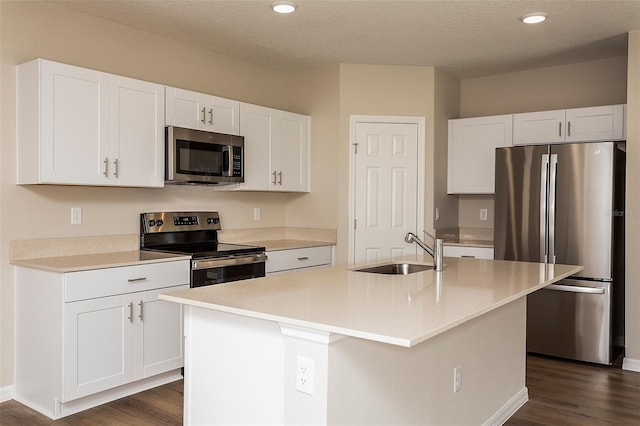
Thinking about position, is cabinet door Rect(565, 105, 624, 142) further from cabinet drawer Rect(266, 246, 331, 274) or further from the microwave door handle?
the microwave door handle

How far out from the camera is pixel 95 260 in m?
3.28

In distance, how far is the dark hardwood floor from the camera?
2.99 metres

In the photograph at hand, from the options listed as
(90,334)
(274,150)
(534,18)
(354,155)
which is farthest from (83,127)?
(534,18)

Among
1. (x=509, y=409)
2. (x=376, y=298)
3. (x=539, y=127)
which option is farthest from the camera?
(x=539, y=127)

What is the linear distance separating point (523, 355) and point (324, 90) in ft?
9.72

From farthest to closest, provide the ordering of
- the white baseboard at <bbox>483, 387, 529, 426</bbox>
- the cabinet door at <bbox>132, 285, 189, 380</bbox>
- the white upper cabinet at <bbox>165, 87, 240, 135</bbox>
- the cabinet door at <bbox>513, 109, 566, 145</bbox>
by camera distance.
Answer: the cabinet door at <bbox>513, 109, 566, 145</bbox> < the white upper cabinet at <bbox>165, 87, 240, 135</bbox> < the cabinet door at <bbox>132, 285, 189, 380</bbox> < the white baseboard at <bbox>483, 387, 529, 426</bbox>

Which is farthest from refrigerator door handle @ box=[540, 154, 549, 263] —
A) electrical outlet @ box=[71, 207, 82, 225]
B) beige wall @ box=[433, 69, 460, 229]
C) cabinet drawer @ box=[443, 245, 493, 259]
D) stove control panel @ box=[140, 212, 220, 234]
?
electrical outlet @ box=[71, 207, 82, 225]

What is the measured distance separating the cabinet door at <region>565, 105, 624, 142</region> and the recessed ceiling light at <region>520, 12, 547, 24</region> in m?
1.15

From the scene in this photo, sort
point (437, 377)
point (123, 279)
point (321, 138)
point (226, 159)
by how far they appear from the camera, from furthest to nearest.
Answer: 1. point (321, 138)
2. point (226, 159)
3. point (123, 279)
4. point (437, 377)

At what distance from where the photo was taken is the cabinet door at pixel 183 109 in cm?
381

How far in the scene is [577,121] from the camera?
14.8ft

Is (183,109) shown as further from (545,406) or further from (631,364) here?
(631,364)

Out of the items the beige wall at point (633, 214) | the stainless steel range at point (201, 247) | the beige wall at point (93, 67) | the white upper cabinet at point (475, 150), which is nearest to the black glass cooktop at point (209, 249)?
the stainless steel range at point (201, 247)

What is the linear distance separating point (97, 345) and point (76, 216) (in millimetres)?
936
